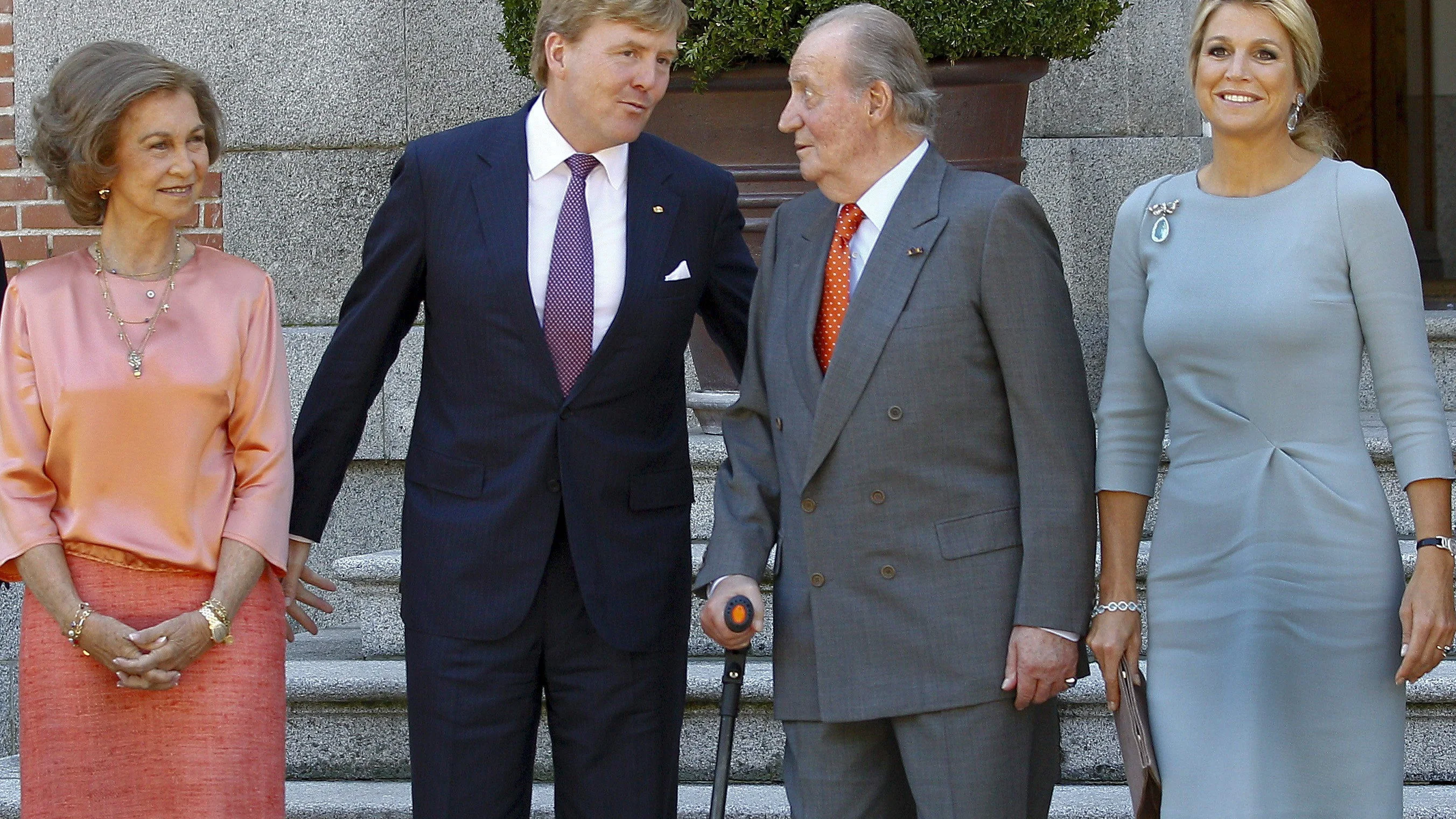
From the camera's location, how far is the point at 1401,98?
898 centimetres

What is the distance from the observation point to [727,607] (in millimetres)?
2660

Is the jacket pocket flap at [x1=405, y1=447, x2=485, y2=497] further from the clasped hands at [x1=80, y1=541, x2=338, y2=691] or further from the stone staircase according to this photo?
the stone staircase

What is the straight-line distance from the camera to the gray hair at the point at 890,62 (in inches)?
104

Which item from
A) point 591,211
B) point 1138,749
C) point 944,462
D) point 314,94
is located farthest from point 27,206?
point 1138,749

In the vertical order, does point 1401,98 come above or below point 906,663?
above

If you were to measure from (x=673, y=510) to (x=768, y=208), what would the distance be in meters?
1.85

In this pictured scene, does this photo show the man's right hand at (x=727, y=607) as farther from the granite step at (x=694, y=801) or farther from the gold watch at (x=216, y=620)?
the granite step at (x=694, y=801)

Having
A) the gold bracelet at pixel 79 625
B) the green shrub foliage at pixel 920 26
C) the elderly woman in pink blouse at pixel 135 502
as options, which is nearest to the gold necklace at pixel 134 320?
the elderly woman in pink blouse at pixel 135 502

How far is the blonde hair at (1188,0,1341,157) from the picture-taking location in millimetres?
2607

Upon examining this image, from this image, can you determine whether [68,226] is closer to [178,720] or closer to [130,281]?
[130,281]

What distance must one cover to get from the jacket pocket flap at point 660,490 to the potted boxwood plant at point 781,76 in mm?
1710

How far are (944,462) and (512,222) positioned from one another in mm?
841

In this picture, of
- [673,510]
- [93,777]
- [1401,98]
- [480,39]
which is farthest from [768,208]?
[1401,98]

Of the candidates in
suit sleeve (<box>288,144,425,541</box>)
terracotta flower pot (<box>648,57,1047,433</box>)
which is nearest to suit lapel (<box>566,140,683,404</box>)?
suit sleeve (<box>288,144,425,541</box>)
